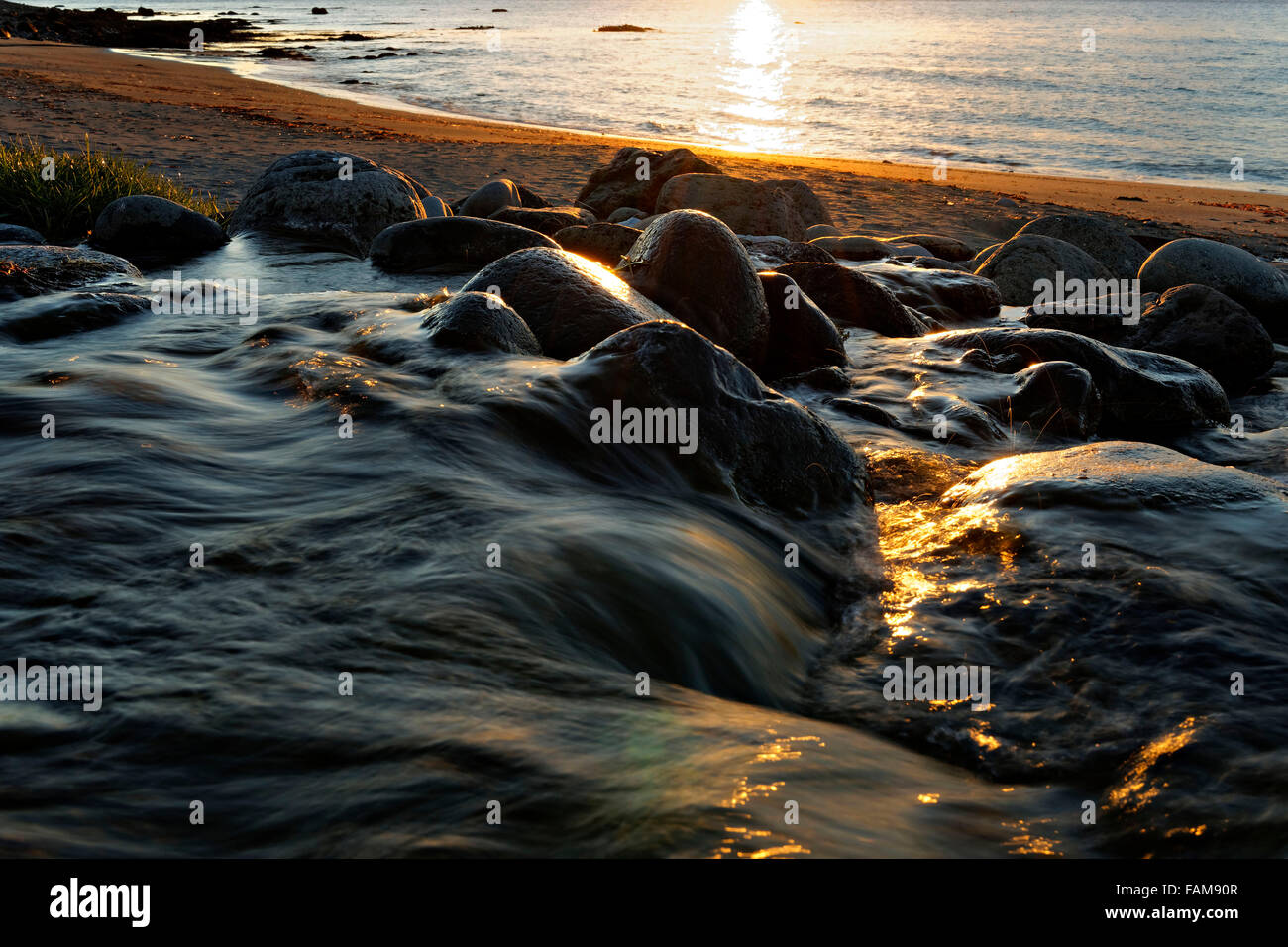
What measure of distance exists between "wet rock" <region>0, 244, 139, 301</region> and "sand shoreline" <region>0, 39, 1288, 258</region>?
6838mm

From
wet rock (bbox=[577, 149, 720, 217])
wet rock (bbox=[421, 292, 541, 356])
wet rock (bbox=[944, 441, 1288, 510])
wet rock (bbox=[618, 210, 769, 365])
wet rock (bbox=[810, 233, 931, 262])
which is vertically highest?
wet rock (bbox=[577, 149, 720, 217])

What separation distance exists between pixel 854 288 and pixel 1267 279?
18.5 ft

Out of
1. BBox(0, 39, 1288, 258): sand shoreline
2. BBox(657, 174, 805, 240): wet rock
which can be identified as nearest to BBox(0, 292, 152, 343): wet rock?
BBox(657, 174, 805, 240): wet rock

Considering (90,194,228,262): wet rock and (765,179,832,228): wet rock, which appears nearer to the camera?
(90,194,228,262): wet rock

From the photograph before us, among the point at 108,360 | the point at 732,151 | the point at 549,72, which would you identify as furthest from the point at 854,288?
the point at 549,72

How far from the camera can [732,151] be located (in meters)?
27.0

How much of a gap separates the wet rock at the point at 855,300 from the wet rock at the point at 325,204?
500 centimetres

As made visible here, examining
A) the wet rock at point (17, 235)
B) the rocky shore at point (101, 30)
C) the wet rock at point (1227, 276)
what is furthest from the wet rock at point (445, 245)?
the rocky shore at point (101, 30)

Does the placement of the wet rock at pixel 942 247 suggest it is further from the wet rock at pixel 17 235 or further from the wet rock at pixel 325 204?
the wet rock at pixel 17 235

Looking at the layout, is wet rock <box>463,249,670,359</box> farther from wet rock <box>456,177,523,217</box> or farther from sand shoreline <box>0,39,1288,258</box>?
sand shoreline <box>0,39,1288,258</box>

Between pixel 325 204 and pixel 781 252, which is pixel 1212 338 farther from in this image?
pixel 325 204

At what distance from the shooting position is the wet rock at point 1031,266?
492 inches

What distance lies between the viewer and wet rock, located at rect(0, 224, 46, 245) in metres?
10.0
